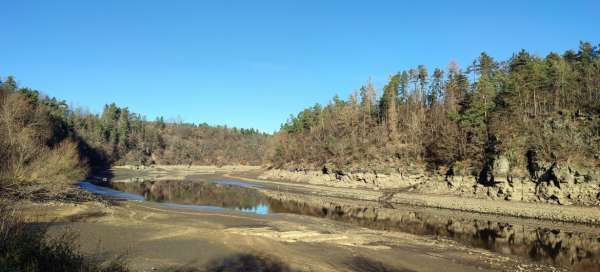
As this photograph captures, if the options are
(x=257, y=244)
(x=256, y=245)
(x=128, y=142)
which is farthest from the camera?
(x=128, y=142)

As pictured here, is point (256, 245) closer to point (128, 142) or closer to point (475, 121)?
point (475, 121)

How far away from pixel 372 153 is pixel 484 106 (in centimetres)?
2254

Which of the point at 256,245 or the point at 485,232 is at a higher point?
the point at 256,245

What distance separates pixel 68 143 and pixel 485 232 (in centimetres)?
5722

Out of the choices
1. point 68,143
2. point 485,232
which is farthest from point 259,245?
point 68,143

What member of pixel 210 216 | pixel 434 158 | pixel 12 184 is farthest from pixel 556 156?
pixel 12 184

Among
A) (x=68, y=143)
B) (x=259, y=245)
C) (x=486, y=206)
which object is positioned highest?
(x=68, y=143)

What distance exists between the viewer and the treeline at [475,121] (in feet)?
164

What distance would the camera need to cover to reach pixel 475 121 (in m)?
65.5

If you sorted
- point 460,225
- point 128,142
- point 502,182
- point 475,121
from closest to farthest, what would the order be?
point 460,225
point 502,182
point 475,121
point 128,142

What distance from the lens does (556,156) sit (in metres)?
45.8

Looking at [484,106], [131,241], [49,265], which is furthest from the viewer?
[484,106]

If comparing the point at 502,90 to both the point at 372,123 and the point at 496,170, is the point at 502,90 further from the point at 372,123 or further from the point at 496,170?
the point at 372,123

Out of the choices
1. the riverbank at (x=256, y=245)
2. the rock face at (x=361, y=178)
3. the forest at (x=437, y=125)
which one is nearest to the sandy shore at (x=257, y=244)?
the riverbank at (x=256, y=245)
